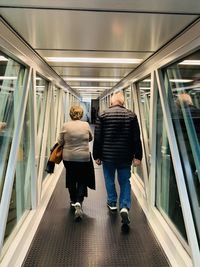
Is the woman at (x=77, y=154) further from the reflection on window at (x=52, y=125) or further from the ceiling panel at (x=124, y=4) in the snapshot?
the ceiling panel at (x=124, y=4)

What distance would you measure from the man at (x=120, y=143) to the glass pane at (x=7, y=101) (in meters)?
1.13

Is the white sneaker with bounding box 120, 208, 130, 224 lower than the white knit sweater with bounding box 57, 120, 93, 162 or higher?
lower

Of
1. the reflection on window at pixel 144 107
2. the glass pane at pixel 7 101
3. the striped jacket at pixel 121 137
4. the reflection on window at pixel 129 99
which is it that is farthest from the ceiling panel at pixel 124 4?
the reflection on window at pixel 129 99

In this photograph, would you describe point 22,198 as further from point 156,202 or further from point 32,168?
point 156,202

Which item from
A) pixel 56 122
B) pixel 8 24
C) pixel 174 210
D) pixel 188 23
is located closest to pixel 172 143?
pixel 174 210

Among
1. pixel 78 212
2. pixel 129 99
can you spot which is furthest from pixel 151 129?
pixel 129 99

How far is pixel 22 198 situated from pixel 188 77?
7.54ft

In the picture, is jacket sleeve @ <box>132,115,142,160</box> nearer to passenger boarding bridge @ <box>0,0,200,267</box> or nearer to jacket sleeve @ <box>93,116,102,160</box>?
passenger boarding bridge @ <box>0,0,200,267</box>

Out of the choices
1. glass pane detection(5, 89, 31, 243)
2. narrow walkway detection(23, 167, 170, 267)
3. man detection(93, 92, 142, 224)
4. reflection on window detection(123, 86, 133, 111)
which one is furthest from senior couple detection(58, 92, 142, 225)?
reflection on window detection(123, 86, 133, 111)

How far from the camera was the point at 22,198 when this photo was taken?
3.51 meters

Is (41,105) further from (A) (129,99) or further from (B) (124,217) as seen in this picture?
(B) (124,217)

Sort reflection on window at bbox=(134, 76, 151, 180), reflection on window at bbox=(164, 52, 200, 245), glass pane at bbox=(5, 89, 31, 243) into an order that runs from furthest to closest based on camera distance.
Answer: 1. reflection on window at bbox=(134, 76, 151, 180)
2. glass pane at bbox=(5, 89, 31, 243)
3. reflection on window at bbox=(164, 52, 200, 245)

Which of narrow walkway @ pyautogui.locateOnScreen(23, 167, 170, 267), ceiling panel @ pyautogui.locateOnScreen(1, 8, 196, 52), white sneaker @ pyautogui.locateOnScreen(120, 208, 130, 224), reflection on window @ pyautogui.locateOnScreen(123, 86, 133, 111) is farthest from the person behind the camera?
reflection on window @ pyautogui.locateOnScreen(123, 86, 133, 111)

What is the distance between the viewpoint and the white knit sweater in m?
3.80
